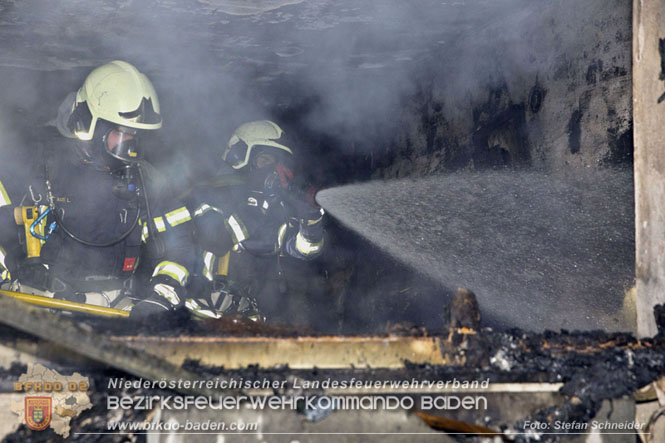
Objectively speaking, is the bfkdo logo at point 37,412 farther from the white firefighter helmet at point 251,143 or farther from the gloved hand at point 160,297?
the white firefighter helmet at point 251,143

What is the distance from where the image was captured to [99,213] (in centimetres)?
397

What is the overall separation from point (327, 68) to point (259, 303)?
269 centimetres

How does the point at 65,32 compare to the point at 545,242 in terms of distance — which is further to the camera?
the point at 65,32

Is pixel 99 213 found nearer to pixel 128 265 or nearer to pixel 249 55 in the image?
pixel 128 265

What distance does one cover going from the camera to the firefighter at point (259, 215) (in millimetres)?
5074

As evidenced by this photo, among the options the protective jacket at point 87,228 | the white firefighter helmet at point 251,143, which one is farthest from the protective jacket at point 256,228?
the protective jacket at point 87,228

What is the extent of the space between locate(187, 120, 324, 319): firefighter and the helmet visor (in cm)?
124

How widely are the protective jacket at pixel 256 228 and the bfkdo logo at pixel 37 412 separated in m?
3.12

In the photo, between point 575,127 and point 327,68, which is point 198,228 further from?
point 575,127

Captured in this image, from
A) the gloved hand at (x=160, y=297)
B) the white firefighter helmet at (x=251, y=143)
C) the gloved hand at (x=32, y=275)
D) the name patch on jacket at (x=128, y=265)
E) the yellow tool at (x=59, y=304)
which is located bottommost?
the yellow tool at (x=59, y=304)

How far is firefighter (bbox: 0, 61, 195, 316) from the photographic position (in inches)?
146

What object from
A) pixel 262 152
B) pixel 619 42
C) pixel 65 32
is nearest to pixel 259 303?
pixel 262 152

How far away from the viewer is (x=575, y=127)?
2.76 meters

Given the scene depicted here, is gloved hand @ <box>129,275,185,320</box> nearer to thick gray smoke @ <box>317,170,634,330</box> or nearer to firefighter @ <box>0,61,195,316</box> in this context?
firefighter @ <box>0,61,195,316</box>
